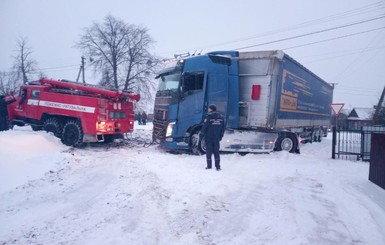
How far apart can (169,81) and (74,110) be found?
14.4ft

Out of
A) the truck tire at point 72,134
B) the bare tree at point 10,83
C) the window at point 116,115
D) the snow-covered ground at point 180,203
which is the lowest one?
the snow-covered ground at point 180,203

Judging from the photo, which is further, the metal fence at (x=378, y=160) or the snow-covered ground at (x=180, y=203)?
the metal fence at (x=378, y=160)

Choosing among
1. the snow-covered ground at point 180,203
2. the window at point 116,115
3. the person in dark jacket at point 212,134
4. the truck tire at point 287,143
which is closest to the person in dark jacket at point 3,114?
the window at point 116,115

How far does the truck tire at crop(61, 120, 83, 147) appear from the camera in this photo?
12875 millimetres

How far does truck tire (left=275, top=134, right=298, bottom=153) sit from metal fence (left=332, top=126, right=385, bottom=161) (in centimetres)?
146

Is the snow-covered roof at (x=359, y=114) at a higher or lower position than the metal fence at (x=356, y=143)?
higher

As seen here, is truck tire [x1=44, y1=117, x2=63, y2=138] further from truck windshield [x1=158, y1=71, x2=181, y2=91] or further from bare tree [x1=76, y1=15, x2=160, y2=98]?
bare tree [x1=76, y1=15, x2=160, y2=98]

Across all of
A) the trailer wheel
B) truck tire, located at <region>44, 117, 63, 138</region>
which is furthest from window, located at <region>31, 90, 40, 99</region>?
the trailer wheel

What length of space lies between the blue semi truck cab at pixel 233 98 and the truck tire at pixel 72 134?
3.79 meters

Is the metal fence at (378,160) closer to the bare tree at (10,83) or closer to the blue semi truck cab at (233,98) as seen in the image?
the blue semi truck cab at (233,98)

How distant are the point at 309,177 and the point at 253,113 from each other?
12.5 ft

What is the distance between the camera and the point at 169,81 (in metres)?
11.9

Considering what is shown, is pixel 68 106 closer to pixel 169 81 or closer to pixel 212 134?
pixel 169 81

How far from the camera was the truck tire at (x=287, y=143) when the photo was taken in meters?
12.0
